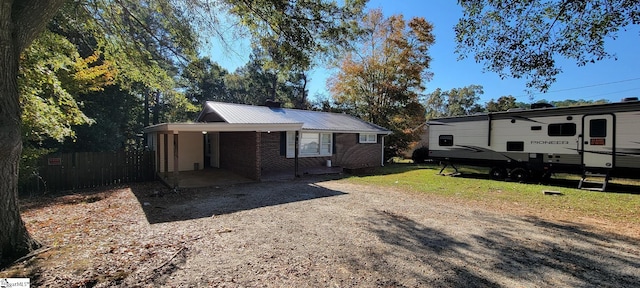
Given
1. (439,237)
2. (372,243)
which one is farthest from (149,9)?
(439,237)

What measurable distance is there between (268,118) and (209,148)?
157 inches

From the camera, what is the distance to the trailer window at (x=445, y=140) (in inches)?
527

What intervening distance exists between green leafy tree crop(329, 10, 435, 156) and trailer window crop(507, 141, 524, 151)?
10.7 meters

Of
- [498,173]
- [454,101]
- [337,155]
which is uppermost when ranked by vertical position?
[454,101]

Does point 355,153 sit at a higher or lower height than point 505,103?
lower

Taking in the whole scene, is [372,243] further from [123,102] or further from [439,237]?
[123,102]

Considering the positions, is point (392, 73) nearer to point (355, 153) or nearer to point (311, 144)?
point (355, 153)

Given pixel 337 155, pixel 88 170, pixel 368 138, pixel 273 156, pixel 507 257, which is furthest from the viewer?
pixel 368 138

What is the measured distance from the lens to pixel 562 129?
10008mm

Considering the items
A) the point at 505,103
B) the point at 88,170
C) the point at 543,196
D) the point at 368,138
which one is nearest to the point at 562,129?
the point at 543,196

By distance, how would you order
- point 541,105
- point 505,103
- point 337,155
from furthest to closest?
1. point 505,103
2. point 337,155
3. point 541,105

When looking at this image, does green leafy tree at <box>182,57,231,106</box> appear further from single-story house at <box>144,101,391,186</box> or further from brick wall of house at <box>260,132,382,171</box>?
brick wall of house at <box>260,132,382,171</box>

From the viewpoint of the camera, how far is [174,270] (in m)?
3.49

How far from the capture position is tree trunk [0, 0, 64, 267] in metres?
3.45
